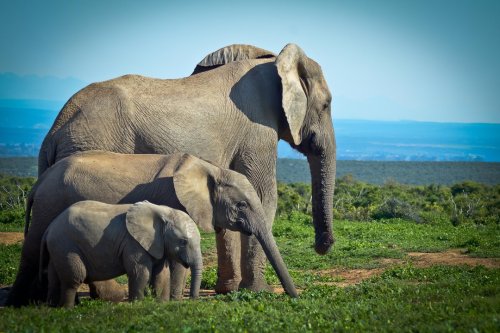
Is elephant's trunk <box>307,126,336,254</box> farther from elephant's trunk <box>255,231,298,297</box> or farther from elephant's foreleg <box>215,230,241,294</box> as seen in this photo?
elephant's trunk <box>255,231,298,297</box>

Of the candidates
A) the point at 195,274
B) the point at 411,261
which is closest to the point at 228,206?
the point at 195,274

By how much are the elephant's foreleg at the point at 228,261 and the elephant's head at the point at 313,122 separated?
1.82 metres

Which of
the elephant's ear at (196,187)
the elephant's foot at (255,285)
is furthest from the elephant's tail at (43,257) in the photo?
the elephant's foot at (255,285)

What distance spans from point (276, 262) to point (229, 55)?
4291mm

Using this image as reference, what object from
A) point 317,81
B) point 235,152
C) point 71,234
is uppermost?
point 317,81

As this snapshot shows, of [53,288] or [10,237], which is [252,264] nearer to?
[53,288]

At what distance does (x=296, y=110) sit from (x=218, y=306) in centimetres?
422

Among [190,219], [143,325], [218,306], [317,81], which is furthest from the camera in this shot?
[317,81]

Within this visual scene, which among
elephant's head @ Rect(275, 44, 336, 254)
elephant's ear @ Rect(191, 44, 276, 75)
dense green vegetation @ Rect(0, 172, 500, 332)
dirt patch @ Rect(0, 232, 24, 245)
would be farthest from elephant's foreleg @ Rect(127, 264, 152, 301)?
dirt patch @ Rect(0, 232, 24, 245)

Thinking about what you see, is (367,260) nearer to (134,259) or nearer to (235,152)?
(235,152)

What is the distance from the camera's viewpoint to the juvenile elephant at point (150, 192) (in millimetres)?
11867

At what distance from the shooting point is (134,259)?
1145 cm

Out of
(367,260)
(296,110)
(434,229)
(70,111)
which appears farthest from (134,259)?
(434,229)

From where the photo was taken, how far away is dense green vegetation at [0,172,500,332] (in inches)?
388
